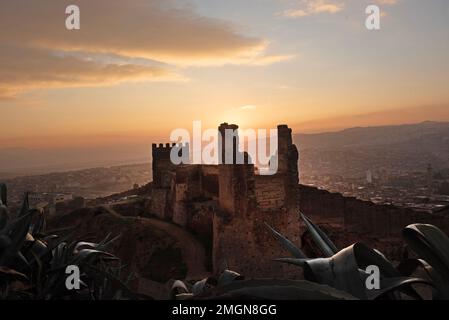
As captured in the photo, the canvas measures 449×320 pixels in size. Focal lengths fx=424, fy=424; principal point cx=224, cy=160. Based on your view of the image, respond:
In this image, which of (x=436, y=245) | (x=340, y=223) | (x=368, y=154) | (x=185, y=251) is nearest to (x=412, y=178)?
(x=368, y=154)

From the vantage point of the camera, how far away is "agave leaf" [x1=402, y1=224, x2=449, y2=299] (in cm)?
138

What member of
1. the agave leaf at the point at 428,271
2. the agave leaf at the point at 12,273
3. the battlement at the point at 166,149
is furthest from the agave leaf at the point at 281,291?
the battlement at the point at 166,149

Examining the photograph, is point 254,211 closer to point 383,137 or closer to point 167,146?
point 167,146

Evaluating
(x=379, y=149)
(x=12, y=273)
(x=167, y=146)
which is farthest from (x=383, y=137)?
(x=12, y=273)

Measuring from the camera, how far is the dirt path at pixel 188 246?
19.6 m

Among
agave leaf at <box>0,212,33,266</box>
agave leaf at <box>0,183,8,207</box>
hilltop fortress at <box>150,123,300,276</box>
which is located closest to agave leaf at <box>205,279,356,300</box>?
agave leaf at <box>0,212,33,266</box>

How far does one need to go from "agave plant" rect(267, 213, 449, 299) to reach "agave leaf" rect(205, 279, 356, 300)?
0.09 metres

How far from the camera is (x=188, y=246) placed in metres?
22.5

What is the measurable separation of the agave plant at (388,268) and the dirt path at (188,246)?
17.0 meters

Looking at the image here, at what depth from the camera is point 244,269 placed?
16.3 metres

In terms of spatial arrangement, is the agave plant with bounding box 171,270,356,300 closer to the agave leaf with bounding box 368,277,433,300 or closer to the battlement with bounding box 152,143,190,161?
the agave leaf with bounding box 368,277,433,300

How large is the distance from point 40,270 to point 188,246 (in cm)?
2127

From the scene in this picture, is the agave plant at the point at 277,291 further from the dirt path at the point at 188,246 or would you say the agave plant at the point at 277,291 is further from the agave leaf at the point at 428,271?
the dirt path at the point at 188,246
